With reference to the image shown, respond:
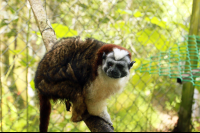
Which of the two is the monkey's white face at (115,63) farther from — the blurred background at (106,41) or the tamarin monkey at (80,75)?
the blurred background at (106,41)

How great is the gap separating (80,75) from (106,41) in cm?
117

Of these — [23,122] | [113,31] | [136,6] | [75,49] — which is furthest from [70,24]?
[23,122]

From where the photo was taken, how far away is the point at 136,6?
2.89 metres

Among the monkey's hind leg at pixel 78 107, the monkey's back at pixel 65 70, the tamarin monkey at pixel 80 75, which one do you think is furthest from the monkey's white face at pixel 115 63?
the monkey's hind leg at pixel 78 107

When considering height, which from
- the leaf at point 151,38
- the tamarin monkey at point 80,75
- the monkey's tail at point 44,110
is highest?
the leaf at point 151,38

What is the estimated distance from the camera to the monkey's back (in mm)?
1379

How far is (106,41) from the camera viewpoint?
2488mm

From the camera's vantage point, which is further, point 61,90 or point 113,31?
point 113,31

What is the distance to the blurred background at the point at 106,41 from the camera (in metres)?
2.34

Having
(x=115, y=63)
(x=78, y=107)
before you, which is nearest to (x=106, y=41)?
(x=115, y=63)

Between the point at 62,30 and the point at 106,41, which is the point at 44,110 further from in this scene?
the point at 106,41

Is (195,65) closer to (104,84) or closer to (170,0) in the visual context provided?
(170,0)

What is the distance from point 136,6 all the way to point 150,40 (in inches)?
25.0

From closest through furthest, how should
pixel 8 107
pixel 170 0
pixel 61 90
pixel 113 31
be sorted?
pixel 61 90 → pixel 8 107 → pixel 113 31 → pixel 170 0
